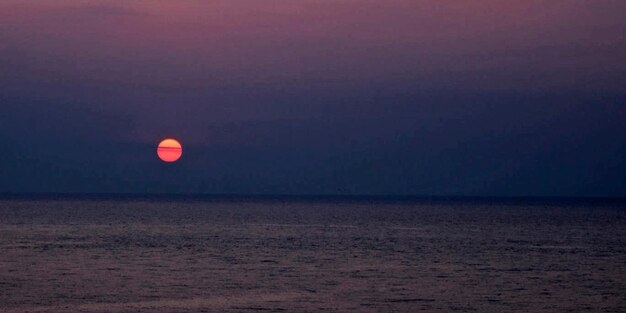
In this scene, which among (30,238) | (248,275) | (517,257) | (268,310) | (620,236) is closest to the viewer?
(268,310)

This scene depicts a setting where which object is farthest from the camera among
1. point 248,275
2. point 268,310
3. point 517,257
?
point 517,257

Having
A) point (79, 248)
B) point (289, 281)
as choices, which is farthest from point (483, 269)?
point (79, 248)

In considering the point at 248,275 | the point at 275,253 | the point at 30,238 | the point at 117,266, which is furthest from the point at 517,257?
the point at 30,238

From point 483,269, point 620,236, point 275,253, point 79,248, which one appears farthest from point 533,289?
point 620,236

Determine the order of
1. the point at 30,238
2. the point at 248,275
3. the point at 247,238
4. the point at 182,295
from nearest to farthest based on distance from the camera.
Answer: the point at 182,295 < the point at 248,275 < the point at 30,238 < the point at 247,238

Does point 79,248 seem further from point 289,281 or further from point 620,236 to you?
point 620,236

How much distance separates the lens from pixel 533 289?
4503 centimetres

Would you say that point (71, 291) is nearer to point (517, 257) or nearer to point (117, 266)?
point (117, 266)

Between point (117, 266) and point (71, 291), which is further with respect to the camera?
point (117, 266)

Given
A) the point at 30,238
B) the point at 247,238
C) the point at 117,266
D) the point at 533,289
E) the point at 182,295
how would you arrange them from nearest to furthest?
the point at 182,295 < the point at 533,289 < the point at 117,266 < the point at 30,238 < the point at 247,238

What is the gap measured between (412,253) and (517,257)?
7.36 m

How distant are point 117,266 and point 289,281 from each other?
12088 mm

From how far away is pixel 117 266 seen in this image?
179 ft

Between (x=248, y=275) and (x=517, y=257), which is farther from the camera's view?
(x=517, y=257)
